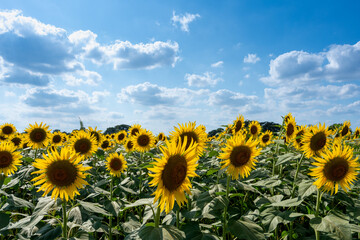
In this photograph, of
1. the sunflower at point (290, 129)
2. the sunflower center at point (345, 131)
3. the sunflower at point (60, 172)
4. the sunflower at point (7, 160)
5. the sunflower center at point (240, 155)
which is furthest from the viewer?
the sunflower center at point (345, 131)

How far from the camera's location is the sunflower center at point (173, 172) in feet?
8.63

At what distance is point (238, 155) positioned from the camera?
3686mm

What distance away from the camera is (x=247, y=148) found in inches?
147

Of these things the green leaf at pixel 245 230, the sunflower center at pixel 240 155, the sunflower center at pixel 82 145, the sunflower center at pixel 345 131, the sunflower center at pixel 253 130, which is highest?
the sunflower center at pixel 345 131

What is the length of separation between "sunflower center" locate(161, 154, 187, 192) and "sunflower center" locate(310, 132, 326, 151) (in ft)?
10.0

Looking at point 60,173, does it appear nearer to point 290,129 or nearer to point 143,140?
point 143,140

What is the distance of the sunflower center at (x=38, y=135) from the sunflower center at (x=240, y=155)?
589 centimetres

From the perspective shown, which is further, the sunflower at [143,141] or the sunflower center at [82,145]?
the sunflower at [143,141]

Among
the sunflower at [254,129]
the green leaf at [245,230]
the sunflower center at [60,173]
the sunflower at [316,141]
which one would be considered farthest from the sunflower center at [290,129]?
the sunflower center at [60,173]

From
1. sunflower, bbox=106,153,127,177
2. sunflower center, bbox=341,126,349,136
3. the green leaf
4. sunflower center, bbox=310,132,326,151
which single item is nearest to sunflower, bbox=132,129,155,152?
sunflower, bbox=106,153,127,177

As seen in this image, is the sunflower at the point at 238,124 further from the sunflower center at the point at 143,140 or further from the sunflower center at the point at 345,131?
the sunflower center at the point at 345,131

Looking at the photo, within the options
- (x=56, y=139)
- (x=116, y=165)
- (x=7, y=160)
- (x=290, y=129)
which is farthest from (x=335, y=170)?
(x=56, y=139)

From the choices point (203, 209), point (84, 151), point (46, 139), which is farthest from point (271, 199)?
point (46, 139)

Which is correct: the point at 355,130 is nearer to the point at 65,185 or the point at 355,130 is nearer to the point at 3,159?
the point at 65,185
